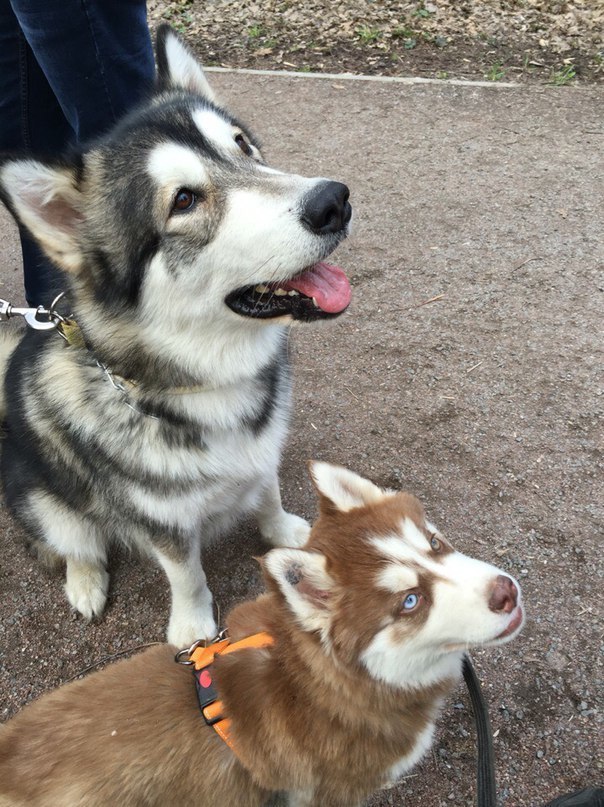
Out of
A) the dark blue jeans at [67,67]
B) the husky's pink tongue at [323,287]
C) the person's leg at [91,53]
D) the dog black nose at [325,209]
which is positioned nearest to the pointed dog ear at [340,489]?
the husky's pink tongue at [323,287]

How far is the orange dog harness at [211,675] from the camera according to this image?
181 centimetres

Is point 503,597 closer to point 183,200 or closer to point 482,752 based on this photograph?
point 482,752

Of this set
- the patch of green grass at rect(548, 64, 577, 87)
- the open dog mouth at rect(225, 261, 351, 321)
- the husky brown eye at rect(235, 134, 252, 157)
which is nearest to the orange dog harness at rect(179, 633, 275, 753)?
the open dog mouth at rect(225, 261, 351, 321)

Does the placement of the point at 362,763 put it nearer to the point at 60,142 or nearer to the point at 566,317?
the point at 566,317

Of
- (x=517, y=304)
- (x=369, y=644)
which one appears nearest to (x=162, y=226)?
(x=369, y=644)

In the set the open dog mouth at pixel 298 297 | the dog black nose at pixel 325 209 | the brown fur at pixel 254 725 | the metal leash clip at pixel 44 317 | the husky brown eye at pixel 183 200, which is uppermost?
the husky brown eye at pixel 183 200

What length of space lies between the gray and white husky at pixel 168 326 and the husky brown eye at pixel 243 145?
1 cm

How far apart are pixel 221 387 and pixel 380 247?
282cm

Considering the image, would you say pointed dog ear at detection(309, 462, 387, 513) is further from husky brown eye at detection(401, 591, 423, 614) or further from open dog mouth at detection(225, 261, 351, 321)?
open dog mouth at detection(225, 261, 351, 321)

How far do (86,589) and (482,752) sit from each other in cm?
A: 184

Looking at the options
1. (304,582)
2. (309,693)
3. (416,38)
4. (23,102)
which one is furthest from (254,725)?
(416,38)

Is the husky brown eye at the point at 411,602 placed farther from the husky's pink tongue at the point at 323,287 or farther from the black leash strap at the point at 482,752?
the husky's pink tongue at the point at 323,287

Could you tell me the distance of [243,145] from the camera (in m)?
2.30

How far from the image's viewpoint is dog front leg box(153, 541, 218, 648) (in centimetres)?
254
